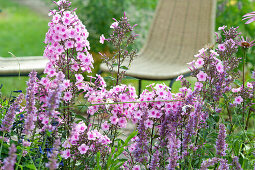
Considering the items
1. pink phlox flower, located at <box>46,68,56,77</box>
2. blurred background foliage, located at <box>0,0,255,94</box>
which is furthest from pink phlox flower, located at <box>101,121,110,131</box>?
blurred background foliage, located at <box>0,0,255,94</box>

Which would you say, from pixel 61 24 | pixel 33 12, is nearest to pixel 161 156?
pixel 61 24

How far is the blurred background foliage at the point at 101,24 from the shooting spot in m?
3.98

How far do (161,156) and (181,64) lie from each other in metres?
1.96

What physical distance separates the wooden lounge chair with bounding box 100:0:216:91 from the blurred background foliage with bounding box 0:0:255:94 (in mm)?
288

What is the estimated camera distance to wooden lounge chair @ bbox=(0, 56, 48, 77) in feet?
9.50

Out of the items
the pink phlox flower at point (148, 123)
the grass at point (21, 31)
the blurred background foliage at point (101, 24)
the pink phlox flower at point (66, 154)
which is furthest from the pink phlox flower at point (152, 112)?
the grass at point (21, 31)

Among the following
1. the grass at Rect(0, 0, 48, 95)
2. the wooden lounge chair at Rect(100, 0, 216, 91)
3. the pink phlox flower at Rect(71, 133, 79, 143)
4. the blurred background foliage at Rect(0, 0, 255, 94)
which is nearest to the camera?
the pink phlox flower at Rect(71, 133, 79, 143)

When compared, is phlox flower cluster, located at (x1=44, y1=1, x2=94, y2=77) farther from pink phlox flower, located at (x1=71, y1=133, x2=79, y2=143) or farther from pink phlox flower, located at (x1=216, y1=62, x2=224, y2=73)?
pink phlox flower, located at (x1=216, y1=62, x2=224, y2=73)

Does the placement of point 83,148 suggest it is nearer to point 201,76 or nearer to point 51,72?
point 51,72

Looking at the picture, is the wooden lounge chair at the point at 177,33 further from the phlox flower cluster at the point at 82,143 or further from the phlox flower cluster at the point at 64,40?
the phlox flower cluster at the point at 82,143

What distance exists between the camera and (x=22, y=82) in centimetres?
474

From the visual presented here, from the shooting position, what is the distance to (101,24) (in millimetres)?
4637

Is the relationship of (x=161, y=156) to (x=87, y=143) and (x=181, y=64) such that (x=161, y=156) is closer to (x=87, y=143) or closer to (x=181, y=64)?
(x=87, y=143)

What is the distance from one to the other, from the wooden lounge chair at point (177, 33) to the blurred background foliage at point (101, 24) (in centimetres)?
29
